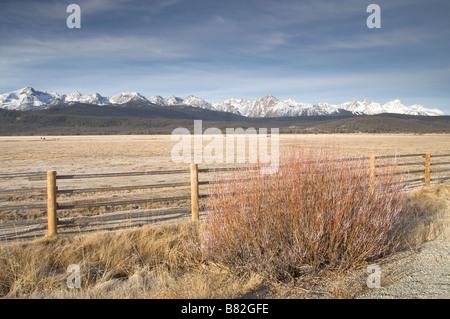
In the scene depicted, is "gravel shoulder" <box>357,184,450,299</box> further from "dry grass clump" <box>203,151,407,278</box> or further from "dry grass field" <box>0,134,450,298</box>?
"dry grass clump" <box>203,151,407,278</box>

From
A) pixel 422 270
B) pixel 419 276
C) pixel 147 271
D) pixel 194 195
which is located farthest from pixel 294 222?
pixel 194 195

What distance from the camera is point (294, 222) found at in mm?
4621

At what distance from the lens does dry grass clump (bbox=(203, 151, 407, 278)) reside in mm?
4633

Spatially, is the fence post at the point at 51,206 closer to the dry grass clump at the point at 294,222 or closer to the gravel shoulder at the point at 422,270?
the dry grass clump at the point at 294,222

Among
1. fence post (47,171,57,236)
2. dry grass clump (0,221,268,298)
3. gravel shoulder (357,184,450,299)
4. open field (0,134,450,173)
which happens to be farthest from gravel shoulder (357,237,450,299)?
fence post (47,171,57,236)

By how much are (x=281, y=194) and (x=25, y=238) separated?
5116 mm

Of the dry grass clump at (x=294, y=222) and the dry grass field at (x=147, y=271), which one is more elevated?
the dry grass clump at (x=294, y=222)

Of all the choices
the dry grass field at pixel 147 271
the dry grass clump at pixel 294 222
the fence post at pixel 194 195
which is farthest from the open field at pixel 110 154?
the fence post at pixel 194 195

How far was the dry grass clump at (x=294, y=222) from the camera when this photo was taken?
182 inches
